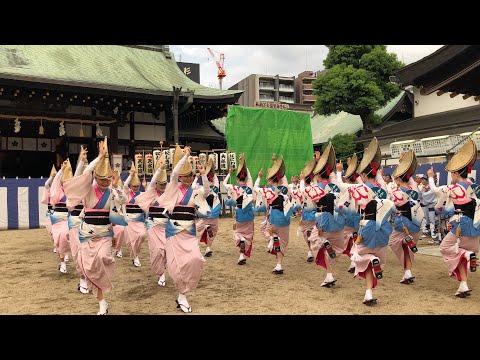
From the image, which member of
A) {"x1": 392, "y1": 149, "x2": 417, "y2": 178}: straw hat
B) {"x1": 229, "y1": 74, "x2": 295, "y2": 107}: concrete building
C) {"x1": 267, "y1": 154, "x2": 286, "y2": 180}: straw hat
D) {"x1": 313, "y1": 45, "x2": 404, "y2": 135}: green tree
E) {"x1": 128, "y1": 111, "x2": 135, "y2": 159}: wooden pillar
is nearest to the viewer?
{"x1": 392, "y1": 149, "x2": 417, "y2": 178}: straw hat

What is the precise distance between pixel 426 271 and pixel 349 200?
2.88 metres

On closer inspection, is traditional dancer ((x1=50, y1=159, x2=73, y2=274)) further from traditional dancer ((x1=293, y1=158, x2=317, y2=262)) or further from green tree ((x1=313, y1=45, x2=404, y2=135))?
green tree ((x1=313, y1=45, x2=404, y2=135))

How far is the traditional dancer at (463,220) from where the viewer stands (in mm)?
6023

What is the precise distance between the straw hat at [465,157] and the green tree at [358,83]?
15.7 m

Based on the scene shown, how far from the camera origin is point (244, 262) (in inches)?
347

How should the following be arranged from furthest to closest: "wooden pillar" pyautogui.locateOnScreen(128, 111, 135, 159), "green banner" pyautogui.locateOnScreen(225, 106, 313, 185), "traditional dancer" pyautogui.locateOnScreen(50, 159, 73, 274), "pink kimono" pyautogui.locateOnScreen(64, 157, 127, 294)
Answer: "green banner" pyautogui.locateOnScreen(225, 106, 313, 185) < "wooden pillar" pyautogui.locateOnScreen(128, 111, 135, 159) < "traditional dancer" pyautogui.locateOnScreen(50, 159, 73, 274) < "pink kimono" pyautogui.locateOnScreen(64, 157, 127, 294)

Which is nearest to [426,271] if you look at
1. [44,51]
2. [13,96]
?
[13,96]

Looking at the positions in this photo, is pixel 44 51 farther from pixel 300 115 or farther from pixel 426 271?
pixel 426 271

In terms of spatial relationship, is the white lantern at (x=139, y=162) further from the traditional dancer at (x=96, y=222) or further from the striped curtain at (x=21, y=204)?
the traditional dancer at (x=96, y=222)

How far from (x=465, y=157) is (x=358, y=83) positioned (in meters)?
16.2

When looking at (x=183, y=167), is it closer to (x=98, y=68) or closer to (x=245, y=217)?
(x=245, y=217)

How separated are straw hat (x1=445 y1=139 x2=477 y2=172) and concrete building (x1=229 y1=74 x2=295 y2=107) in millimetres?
60113

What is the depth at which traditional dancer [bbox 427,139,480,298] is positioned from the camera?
19.8ft

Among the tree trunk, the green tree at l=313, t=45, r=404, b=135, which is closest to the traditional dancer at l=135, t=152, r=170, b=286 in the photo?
the green tree at l=313, t=45, r=404, b=135
